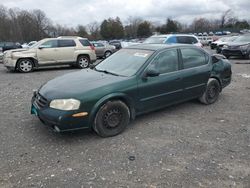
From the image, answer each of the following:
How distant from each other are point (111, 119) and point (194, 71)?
90.3 inches

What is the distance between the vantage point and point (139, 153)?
4074 mm

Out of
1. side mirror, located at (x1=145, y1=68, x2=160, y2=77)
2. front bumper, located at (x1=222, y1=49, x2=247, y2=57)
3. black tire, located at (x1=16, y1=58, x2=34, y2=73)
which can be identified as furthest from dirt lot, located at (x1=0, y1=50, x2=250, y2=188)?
front bumper, located at (x1=222, y1=49, x2=247, y2=57)

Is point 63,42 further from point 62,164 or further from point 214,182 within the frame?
point 214,182

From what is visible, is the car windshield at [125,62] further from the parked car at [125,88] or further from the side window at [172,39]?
the side window at [172,39]

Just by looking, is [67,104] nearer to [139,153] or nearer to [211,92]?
[139,153]

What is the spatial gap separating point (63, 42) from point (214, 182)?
11568 millimetres

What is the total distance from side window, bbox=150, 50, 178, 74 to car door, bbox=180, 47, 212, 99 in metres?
0.22

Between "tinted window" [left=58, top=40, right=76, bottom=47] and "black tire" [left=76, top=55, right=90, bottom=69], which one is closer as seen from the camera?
"tinted window" [left=58, top=40, right=76, bottom=47]

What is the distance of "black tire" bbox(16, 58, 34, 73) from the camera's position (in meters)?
12.5

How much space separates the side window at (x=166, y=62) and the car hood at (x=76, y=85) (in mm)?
835

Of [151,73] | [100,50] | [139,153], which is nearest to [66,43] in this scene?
[100,50]

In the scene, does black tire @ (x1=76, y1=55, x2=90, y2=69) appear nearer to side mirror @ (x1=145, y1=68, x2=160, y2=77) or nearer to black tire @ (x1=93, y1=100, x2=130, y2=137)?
side mirror @ (x1=145, y1=68, x2=160, y2=77)

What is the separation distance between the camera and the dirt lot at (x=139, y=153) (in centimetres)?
341

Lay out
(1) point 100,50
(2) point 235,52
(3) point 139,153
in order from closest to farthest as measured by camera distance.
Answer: (3) point 139,153, (2) point 235,52, (1) point 100,50
